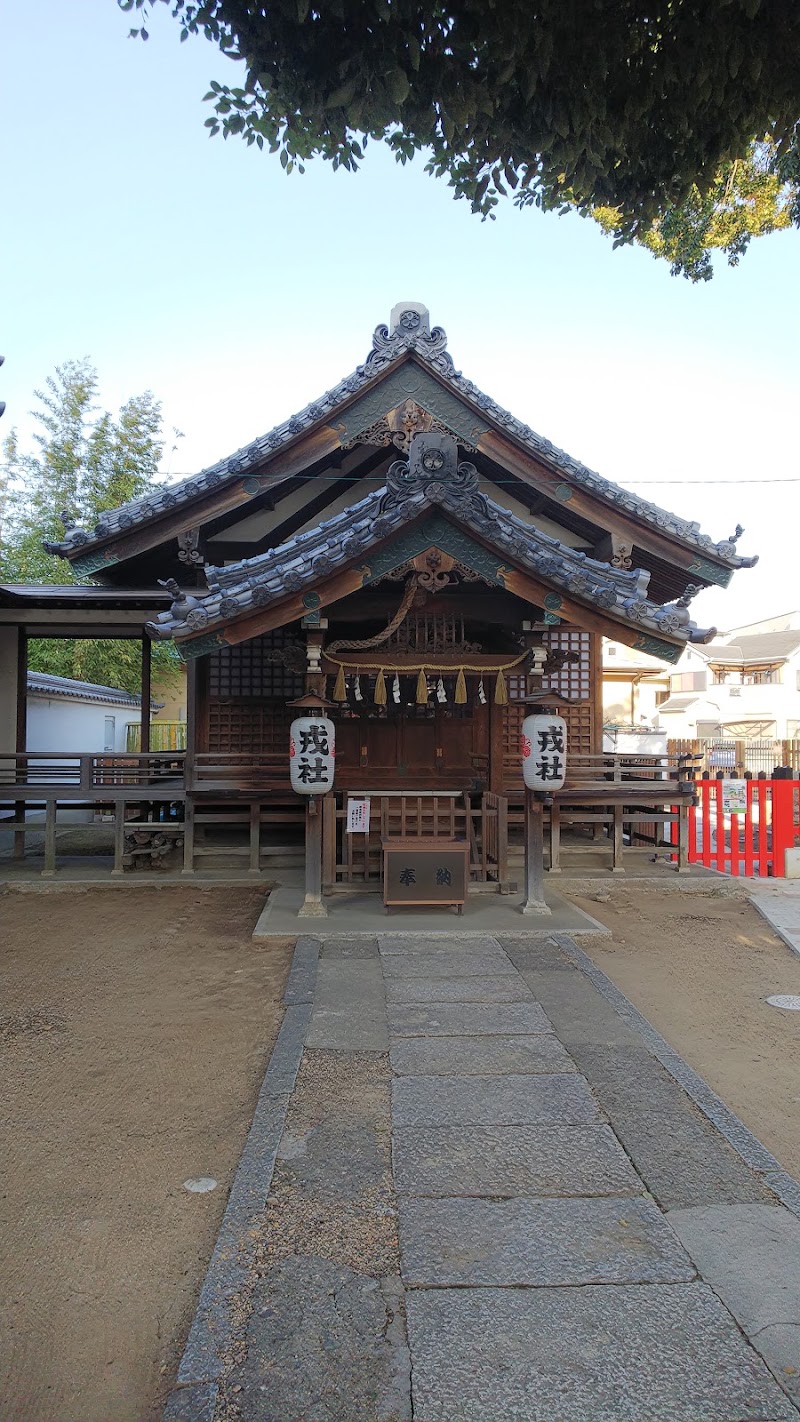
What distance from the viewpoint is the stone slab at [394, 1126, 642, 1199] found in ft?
13.7

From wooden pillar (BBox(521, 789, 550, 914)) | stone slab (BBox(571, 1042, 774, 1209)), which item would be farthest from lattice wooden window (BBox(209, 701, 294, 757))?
stone slab (BBox(571, 1042, 774, 1209))

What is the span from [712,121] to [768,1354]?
6.27 meters

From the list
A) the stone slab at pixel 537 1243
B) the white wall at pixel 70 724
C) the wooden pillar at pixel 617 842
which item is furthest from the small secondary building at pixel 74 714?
the stone slab at pixel 537 1243

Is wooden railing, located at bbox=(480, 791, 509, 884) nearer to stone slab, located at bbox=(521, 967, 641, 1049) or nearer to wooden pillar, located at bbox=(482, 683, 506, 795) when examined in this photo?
wooden pillar, located at bbox=(482, 683, 506, 795)

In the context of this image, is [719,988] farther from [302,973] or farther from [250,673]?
[250,673]

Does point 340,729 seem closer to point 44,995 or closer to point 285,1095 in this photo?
point 44,995

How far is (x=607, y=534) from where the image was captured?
44.0 ft

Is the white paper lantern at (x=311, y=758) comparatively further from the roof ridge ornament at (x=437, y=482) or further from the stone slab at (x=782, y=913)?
the stone slab at (x=782, y=913)

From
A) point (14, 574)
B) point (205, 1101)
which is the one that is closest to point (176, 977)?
point (205, 1101)

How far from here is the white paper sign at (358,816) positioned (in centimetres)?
1003

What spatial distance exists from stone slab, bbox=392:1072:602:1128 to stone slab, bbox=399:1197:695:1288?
80 cm

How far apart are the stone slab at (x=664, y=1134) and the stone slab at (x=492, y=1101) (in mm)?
195

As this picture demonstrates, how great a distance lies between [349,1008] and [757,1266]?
370cm

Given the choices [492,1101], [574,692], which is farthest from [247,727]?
[492,1101]
